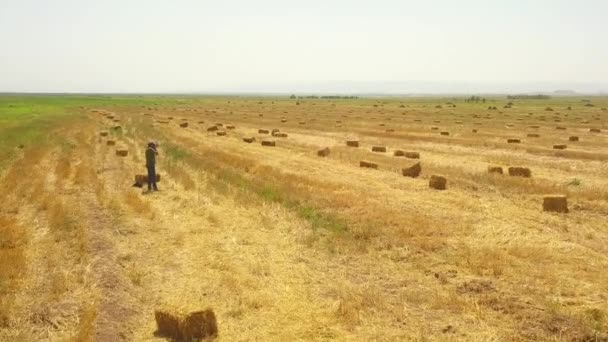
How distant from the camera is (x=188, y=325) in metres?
8.70

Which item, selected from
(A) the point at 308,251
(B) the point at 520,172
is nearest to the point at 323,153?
(B) the point at 520,172

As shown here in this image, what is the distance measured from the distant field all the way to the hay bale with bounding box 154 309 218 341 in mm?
176

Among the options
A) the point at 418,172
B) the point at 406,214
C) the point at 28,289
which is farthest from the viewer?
the point at 418,172

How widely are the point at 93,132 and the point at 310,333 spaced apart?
37.7 metres

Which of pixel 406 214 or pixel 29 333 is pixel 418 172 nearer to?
pixel 406 214

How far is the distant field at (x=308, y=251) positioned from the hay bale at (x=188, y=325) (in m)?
0.18

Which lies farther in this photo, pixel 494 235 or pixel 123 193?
pixel 123 193

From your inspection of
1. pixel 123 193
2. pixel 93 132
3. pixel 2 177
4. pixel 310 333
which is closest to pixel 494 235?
pixel 310 333

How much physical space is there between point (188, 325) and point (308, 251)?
15.2ft

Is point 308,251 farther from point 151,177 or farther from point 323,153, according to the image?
point 323,153

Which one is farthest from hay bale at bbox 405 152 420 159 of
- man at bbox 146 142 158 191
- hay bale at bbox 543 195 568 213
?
man at bbox 146 142 158 191

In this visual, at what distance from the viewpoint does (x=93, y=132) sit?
4272 cm

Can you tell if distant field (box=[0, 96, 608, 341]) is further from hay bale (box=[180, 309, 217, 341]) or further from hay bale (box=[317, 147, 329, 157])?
hay bale (box=[317, 147, 329, 157])

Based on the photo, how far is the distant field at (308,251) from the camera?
9.19 metres
